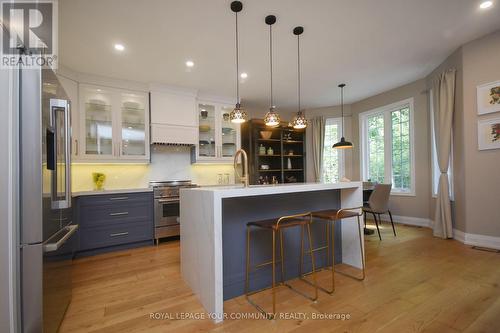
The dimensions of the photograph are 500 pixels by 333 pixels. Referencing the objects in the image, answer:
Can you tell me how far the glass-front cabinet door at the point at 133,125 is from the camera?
12.9 ft

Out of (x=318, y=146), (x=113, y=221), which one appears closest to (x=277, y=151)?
(x=318, y=146)

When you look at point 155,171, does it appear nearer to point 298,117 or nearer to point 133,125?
point 133,125

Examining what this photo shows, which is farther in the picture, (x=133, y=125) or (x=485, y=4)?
(x=133, y=125)

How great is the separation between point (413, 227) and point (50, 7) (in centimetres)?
604

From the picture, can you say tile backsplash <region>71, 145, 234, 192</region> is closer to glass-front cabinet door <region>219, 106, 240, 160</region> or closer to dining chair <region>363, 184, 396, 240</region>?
glass-front cabinet door <region>219, 106, 240, 160</region>

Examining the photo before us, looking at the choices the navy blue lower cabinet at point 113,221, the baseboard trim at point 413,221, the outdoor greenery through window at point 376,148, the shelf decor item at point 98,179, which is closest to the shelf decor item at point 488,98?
the outdoor greenery through window at point 376,148

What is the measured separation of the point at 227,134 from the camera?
4895 millimetres

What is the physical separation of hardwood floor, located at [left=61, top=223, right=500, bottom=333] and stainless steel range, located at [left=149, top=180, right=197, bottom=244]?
853 millimetres

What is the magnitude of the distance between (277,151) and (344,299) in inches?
165

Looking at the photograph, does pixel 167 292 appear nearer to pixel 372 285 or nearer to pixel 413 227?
pixel 372 285

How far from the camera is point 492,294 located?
6.70 ft

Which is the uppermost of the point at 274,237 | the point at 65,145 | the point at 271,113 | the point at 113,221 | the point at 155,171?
the point at 271,113

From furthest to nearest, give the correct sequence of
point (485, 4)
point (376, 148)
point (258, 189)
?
point (376, 148) → point (485, 4) → point (258, 189)

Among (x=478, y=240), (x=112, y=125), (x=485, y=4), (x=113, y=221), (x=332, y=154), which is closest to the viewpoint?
(x=485, y=4)
